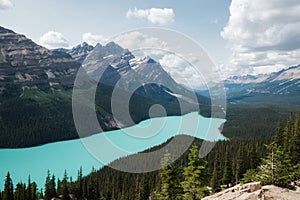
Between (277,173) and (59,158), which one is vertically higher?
(277,173)

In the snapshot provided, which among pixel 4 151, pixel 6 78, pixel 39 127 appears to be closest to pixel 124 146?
pixel 4 151

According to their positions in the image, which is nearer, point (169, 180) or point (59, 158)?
point (169, 180)

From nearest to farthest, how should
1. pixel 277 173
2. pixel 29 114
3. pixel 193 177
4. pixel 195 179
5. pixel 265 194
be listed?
pixel 265 194, pixel 277 173, pixel 193 177, pixel 195 179, pixel 29 114

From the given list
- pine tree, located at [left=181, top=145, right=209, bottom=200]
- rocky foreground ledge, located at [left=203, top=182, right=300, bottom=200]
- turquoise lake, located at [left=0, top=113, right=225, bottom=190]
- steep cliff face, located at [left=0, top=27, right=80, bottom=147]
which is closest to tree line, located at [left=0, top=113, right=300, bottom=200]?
pine tree, located at [left=181, top=145, right=209, bottom=200]

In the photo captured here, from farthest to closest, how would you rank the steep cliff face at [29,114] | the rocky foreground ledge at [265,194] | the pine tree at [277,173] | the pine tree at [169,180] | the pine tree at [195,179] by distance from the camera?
the steep cliff face at [29,114] → the pine tree at [169,180] → the pine tree at [195,179] → the pine tree at [277,173] → the rocky foreground ledge at [265,194]

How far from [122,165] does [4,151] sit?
68.9 metres

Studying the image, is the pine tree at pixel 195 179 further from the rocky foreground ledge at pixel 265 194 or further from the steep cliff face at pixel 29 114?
the steep cliff face at pixel 29 114

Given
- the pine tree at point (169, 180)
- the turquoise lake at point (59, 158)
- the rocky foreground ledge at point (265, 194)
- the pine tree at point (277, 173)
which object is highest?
the pine tree at point (277, 173)

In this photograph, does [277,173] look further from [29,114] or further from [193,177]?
[29,114]

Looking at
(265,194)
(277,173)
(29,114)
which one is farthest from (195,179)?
(29,114)

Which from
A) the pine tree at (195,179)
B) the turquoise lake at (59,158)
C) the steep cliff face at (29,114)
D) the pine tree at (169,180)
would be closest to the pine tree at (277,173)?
the pine tree at (195,179)

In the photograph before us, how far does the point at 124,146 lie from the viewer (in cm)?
11338

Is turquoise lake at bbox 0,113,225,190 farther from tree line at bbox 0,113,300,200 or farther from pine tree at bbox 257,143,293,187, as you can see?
pine tree at bbox 257,143,293,187

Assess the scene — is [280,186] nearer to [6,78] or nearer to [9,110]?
[9,110]
